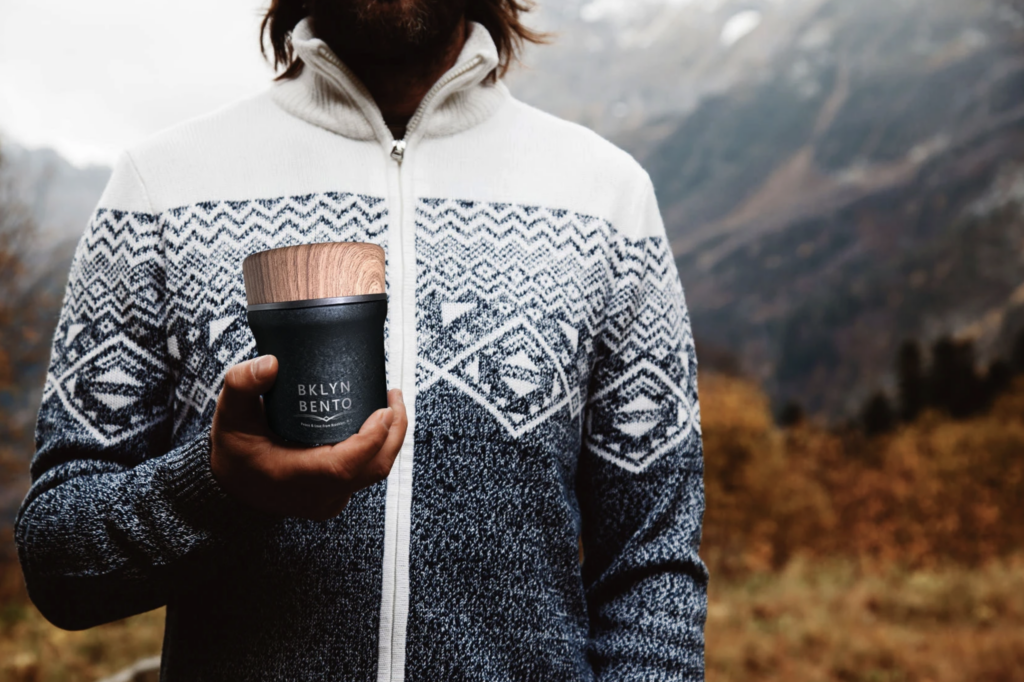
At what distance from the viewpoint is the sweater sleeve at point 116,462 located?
0.80m

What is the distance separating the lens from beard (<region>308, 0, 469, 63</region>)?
38.9 inches

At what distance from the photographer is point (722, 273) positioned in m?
11.4

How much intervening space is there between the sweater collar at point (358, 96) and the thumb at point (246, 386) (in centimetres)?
51

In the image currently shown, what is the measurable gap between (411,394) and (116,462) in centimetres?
37

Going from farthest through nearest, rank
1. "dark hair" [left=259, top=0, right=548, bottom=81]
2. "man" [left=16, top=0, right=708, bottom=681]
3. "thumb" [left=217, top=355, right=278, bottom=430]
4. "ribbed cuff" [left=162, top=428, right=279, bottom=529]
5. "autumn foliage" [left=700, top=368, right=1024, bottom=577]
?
"autumn foliage" [left=700, top=368, right=1024, bottom=577] < "dark hair" [left=259, top=0, right=548, bottom=81] < "man" [left=16, top=0, right=708, bottom=681] < "ribbed cuff" [left=162, top=428, right=279, bottom=529] < "thumb" [left=217, top=355, right=278, bottom=430]

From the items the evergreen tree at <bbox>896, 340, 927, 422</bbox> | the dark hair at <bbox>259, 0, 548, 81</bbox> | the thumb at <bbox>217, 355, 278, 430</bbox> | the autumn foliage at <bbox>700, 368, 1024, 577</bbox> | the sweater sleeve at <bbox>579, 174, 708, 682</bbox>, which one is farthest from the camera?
the evergreen tree at <bbox>896, 340, 927, 422</bbox>

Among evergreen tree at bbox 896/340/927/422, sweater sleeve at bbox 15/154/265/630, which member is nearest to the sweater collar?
sweater sleeve at bbox 15/154/265/630

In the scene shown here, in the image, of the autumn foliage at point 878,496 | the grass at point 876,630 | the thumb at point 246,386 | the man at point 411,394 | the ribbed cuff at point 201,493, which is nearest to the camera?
the thumb at point 246,386

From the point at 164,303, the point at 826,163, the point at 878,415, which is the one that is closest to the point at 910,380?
the point at 878,415

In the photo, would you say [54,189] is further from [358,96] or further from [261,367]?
[261,367]

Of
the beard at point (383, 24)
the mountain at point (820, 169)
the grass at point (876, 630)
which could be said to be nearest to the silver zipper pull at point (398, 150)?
the beard at point (383, 24)

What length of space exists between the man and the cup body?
175 millimetres

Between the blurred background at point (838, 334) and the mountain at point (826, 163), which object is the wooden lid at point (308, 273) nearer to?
the blurred background at point (838, 334)

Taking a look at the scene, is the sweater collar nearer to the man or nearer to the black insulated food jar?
the man
